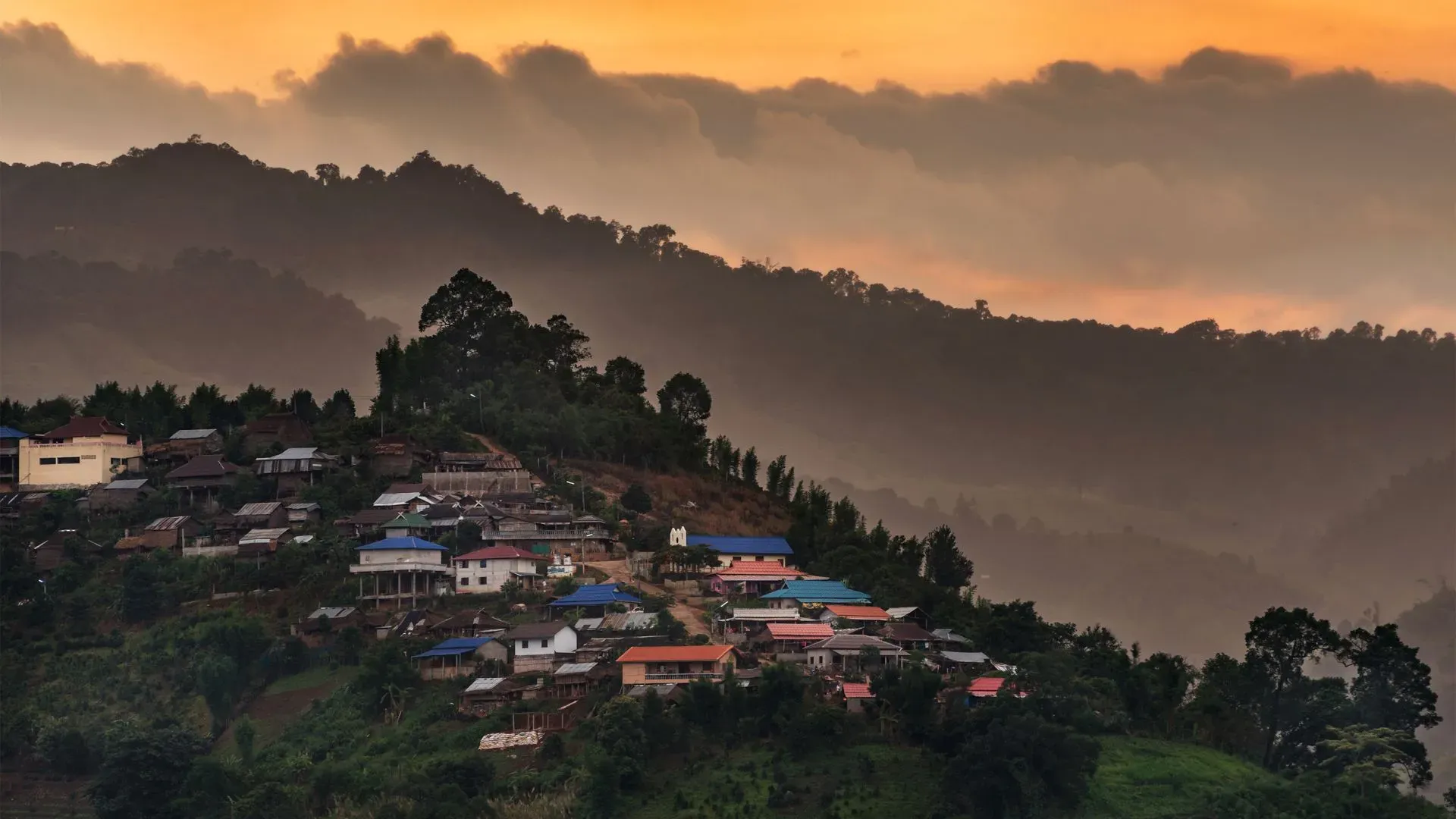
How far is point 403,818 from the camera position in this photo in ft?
136

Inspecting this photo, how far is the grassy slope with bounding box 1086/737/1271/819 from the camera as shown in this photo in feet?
142

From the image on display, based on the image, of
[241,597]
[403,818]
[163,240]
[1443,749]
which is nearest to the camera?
[403,818]

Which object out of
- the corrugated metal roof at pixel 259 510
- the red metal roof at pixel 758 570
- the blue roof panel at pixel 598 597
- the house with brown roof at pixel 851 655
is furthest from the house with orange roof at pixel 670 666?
the corrugated metal roof at pixel 259 510

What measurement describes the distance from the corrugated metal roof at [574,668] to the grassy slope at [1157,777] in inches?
549

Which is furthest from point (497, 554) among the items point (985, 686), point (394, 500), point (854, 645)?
point (985, 686)

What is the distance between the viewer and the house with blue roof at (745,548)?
202 ft

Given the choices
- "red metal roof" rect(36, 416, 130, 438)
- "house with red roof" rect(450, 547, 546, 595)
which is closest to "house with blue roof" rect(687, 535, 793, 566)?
"house with red roof" rect(450, 547, 546, 595)

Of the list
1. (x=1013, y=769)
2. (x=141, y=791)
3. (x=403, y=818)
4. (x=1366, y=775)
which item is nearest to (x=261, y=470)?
(x=141, y=791)

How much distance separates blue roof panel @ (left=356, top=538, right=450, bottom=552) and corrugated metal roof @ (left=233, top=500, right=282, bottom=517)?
615 cm

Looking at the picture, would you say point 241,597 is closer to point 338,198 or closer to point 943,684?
point 943,684

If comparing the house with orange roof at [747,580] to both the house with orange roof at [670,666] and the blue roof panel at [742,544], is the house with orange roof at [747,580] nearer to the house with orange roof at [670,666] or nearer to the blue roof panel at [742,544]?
the blue roof panel at [742,544]

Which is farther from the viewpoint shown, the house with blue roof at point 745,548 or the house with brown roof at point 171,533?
→ the house with blue roof at point 745,548

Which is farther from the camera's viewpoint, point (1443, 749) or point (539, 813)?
point (1443, 749)

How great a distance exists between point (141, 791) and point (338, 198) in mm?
99797
